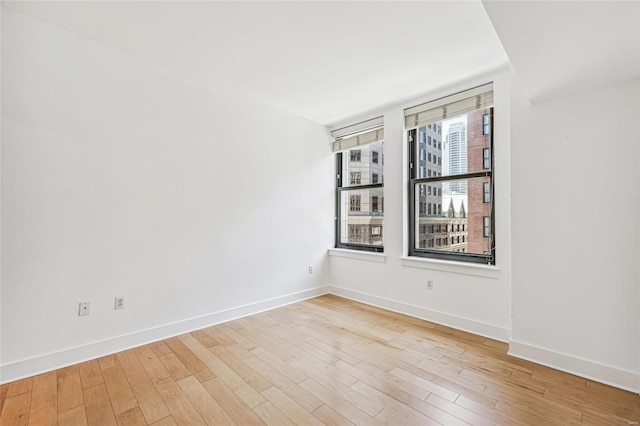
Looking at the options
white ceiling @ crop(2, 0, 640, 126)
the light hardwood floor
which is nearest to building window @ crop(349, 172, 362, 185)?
white ceiling @ crop(2, 0, 640, 126)

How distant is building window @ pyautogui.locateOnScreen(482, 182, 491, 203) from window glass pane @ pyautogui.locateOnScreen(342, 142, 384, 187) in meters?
1.31

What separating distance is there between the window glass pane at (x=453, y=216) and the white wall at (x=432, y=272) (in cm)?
19

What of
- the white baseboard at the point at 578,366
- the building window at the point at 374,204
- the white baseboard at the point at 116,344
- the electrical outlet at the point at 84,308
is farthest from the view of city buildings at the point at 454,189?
the electrical outlet at the point at 84,308

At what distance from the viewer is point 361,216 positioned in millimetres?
4191

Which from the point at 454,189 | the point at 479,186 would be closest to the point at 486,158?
the point at 479,186

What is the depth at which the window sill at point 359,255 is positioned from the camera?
12.0 ft

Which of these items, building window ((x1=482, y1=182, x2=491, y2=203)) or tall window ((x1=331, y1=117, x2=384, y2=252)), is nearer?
building window ((x1=482, y1=182, x2=491, y2=203))

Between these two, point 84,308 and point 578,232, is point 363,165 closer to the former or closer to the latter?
point 578,232

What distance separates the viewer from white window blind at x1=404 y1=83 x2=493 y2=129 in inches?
112

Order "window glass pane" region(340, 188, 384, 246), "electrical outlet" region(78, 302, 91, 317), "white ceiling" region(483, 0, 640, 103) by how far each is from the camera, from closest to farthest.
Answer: "white ceiling" region(483, 0, 640, 103)
"electrical outlet" region(78, 302, 91, 317)
"window glass pane" region(340, 188, 384, 246)

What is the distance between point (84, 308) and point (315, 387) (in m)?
1.94

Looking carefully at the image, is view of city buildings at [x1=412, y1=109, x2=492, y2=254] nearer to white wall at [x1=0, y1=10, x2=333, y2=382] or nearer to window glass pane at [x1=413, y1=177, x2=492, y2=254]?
window glass pane at [x1=413, y1=177, x2=492, y2=254]

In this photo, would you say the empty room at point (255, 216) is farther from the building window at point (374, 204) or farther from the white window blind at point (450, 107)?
the building window at point (374, 204)

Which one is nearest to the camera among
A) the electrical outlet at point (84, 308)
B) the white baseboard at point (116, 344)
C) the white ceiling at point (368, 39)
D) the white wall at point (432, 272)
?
the white ceiling at point (368, 39)
